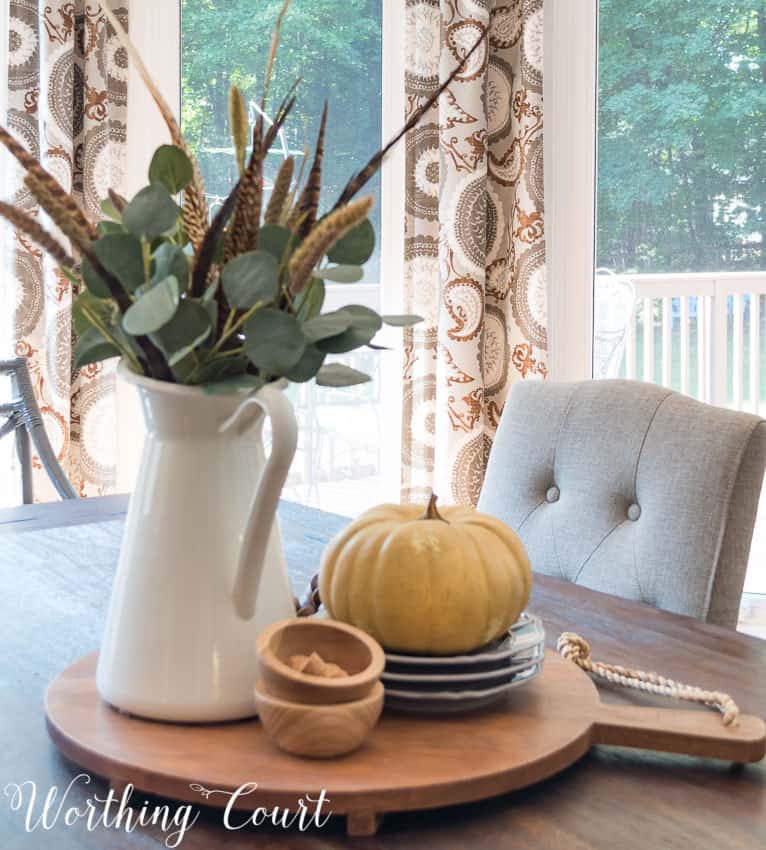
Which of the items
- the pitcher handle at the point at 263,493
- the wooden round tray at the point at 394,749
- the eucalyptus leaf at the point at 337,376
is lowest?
the wooden round tray at the point at 394,749

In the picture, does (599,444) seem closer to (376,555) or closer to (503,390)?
(376,555)

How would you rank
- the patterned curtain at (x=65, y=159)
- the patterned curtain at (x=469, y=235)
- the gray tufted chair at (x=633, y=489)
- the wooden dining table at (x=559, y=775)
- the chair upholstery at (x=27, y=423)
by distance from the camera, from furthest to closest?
the patterned curtain at (x=469, y=235) → the patterned curtain at (x=65, y=159) → the chair upholstery at (x=27, y=423) → the gray tufted chair at (x=633, y=489) → the wooden dining table at (x=559, y=775)

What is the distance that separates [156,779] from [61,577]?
624 mm

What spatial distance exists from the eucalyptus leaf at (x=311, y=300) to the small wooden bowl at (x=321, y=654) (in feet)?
0.71

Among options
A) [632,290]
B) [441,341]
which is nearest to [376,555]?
[441,341]

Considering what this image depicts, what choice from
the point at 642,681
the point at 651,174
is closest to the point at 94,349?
the point at 642,681

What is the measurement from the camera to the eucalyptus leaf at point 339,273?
0.75 metres

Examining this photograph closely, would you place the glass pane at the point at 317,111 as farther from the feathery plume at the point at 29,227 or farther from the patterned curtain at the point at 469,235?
the feathery plume at the point at 29,227

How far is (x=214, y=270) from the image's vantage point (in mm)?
713

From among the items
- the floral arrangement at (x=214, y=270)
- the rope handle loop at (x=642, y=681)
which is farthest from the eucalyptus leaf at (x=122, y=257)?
the rope handle loop at (x=642, y=681)

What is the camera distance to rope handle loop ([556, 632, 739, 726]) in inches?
30.0

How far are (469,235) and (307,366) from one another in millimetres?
2083

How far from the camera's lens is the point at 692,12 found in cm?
271

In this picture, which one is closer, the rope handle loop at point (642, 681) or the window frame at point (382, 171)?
the rope handle loop at point (642, 681)
